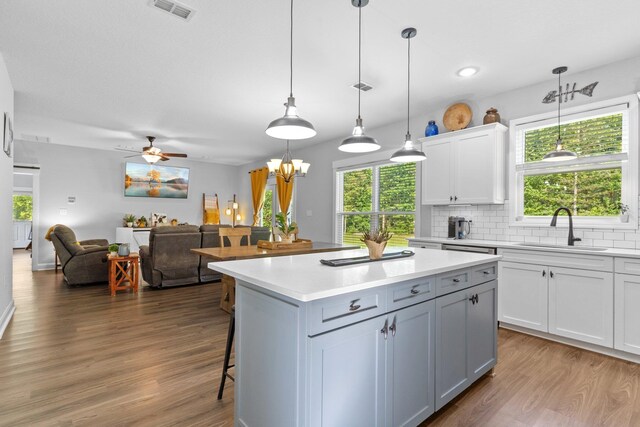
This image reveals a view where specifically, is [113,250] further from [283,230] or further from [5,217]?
[283,230]

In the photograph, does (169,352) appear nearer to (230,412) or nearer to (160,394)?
(160,394)

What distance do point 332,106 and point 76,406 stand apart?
404 centimetres

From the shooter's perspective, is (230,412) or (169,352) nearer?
(230,412)

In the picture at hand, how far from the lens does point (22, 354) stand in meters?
2.75

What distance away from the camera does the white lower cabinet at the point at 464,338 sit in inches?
77.6

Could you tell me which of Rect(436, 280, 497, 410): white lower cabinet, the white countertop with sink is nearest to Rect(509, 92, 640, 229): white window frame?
the white countertop with sink

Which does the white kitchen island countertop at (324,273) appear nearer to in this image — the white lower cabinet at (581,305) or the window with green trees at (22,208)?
the white lower cabinet at (581,305)

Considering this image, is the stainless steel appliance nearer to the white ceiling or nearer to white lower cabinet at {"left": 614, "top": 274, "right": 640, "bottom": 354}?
white lower cabinet at {"left": 614, "top": 274, "right": 640, "bottom": 354}

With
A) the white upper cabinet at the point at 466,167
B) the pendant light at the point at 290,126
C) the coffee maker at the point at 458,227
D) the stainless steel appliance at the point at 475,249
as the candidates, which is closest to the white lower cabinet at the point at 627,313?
the stainless steel appliance at the point at 475,249

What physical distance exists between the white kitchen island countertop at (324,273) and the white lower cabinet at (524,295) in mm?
1314

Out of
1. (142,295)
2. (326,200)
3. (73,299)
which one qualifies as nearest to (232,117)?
(326,200)

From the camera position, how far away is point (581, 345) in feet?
10.0

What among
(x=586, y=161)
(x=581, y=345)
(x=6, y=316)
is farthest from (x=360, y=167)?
(x=6, y=316)

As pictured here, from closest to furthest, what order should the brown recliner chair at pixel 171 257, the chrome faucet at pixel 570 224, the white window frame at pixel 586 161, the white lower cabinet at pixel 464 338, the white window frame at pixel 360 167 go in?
1. the white lower cabinet at pixel 464 338
2. the white window frame at pixel 586 161
3. the chrome faucet at pixel 570 224
4. the white window frame at pixel 360 167
5. the brown recliner chair at pixel 171 257
